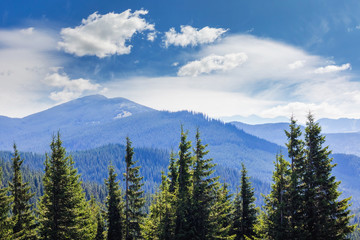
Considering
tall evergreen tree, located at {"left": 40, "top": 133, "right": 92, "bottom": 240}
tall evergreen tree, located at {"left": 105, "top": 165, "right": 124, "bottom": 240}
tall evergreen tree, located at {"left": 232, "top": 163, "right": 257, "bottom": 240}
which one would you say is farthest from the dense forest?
tall evergreen tree, located at {"left": 232, "top": 163, "right": 257, "bottom": 240}

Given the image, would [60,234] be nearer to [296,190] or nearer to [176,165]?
[176,165]

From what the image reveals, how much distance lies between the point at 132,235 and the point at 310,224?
21.5 m

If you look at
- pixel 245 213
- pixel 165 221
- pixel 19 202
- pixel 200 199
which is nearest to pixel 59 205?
pixel 19 202

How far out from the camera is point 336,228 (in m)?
23.9

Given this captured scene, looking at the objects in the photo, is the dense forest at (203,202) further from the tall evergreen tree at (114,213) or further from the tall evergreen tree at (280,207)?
the tall evergreen tree at (114,213)

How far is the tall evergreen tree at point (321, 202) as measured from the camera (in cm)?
2359

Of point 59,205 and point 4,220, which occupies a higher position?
point 59,205

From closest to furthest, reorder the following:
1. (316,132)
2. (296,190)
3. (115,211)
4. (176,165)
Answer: (296,190) < (316,132) < (176,165) < (115,211)

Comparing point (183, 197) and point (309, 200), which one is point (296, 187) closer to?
point (309, 200)

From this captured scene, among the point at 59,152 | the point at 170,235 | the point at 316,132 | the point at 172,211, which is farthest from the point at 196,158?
the point at 59,152

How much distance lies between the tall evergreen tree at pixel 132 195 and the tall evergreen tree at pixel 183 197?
217 inches

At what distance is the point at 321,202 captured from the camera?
77.9ft

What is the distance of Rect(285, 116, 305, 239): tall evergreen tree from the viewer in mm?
23344

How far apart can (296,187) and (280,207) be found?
2.35 m
